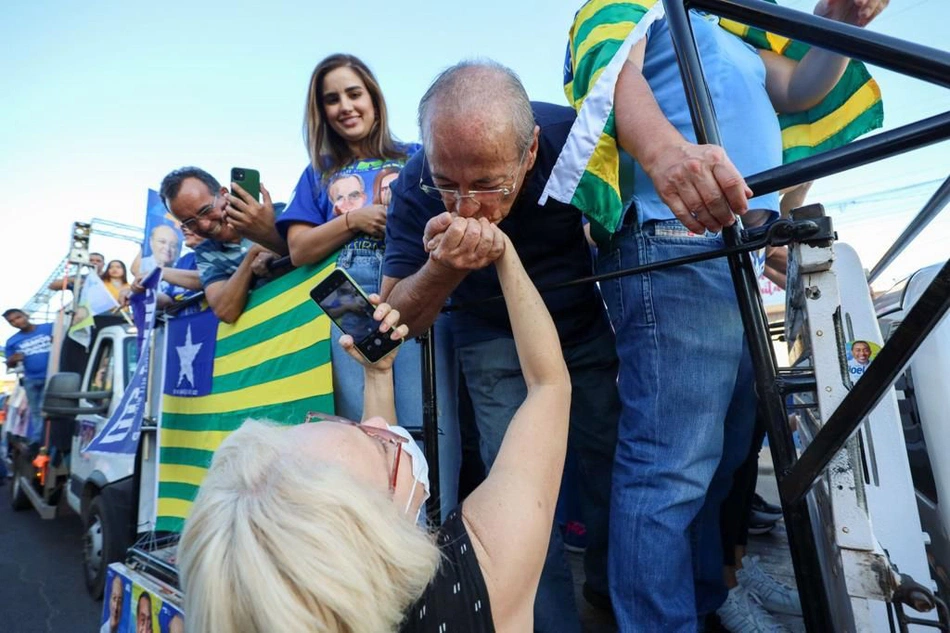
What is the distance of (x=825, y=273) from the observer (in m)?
0.95

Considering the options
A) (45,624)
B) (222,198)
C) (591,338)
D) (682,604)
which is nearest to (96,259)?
(45,624)

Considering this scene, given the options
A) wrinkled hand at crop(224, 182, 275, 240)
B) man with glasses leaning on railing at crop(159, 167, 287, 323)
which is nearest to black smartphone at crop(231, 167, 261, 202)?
wrinkled hand at crop(224, 182, 275, 240)

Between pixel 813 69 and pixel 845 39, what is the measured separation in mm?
695

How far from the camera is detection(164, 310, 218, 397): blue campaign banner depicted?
10.1ft

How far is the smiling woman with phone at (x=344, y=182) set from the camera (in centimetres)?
213

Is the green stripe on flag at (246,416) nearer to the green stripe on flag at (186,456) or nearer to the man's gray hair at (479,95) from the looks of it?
the green stripe on flag at (186,456)

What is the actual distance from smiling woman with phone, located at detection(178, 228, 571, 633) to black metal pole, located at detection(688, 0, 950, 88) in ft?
2.49

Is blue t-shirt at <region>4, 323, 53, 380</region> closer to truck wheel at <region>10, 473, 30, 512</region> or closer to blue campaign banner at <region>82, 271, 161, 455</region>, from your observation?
truck wheel at <region>10, 473, 30, 512</region>

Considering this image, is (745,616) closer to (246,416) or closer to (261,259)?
(246,416)

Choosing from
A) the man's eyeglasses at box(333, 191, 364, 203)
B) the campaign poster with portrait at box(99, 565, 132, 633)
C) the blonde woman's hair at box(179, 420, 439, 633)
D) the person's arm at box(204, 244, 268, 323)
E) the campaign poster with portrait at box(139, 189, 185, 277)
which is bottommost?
the campaign poster with portrait at box(99, 565, 132, 633)

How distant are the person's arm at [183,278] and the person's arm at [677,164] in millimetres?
2862

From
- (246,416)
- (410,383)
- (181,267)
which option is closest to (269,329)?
(246,416)

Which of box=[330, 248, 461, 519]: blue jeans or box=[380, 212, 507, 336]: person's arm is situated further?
box=[330, 248, 461, 519]: blue jeans

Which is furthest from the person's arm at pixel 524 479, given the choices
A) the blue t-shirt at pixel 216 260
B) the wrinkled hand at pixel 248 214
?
the blue t-shirt at pixel 216 260
